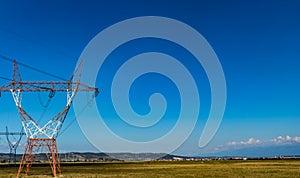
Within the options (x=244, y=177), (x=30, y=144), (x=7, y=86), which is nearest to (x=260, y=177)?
(x=244, y=177)

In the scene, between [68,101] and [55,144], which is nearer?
[55,144]

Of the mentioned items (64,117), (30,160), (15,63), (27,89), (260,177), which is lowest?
(260,177)

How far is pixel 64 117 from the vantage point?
53469mm

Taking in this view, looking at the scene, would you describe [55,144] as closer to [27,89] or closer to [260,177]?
[27,89]

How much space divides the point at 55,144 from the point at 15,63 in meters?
13.2

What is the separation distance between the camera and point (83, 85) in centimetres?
5619

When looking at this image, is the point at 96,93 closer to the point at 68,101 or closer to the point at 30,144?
the point at 68,101

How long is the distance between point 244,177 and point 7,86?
35.4 m

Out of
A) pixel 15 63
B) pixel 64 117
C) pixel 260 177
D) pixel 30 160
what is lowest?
pixel 260 177

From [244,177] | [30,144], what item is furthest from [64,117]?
[244,177]

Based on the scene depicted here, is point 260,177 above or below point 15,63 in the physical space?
below

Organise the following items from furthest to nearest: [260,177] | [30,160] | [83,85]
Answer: [83,85]
[30,160]
[260,177]

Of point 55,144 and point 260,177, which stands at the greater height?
point 55,144

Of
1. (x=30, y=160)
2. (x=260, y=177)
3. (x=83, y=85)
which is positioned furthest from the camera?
(x=83, y=85)
